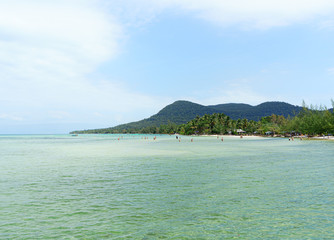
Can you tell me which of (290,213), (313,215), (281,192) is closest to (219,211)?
(290,213)

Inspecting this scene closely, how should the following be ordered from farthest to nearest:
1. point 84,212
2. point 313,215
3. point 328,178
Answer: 1. point 328,178
2. point 84,212
3. point 313,215

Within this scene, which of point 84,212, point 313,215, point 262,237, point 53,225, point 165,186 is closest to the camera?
point 262,237

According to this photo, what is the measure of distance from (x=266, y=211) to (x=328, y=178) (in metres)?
12.0

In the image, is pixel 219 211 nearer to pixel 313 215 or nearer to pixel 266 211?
pixel 266 211

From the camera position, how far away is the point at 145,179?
71.5 ft

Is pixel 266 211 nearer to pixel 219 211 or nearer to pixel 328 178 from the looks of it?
pixel 219 211

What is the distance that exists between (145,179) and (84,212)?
29.9ft

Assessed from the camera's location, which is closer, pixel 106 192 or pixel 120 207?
pixel 120 207

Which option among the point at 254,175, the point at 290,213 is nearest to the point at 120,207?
the point at 290,213

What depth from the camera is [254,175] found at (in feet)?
76.6

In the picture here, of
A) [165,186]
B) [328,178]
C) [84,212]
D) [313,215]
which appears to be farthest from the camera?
[328,178]

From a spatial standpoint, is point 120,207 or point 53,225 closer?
point 53,225

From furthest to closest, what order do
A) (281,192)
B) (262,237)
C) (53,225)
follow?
(281,192)
(53,225)
(262,237)

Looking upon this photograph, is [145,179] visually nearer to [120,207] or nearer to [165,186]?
[165,186]
